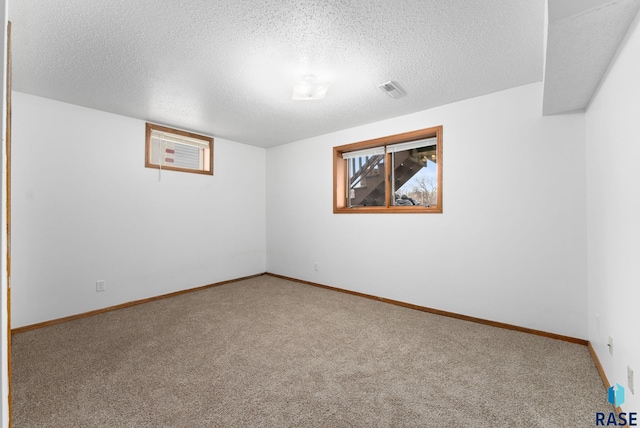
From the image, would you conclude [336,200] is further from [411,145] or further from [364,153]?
[411,145]

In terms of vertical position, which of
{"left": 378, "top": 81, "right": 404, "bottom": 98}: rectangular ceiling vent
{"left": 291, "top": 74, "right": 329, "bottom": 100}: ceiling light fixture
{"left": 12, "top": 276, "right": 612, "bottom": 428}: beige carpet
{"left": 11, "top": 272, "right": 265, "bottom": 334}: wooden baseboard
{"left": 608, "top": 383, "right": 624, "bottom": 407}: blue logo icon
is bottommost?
{"left": 12, "top": 276, "right": 612, "bottom": 428}: beige carpet

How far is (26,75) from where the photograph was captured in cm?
244

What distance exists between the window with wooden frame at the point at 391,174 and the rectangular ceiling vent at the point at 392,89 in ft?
2.24

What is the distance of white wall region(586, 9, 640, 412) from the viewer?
1354 mm

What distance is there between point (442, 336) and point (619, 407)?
45.7 inches


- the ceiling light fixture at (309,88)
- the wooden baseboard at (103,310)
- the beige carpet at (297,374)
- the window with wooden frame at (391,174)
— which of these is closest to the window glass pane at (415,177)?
the window with wooden frame at (391,174)

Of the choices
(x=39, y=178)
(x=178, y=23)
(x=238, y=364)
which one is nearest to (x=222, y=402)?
(x=238, y=364)

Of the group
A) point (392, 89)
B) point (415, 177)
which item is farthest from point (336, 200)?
point (392, 89)

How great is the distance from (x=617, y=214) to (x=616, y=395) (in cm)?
102

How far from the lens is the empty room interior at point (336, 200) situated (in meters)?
1.64

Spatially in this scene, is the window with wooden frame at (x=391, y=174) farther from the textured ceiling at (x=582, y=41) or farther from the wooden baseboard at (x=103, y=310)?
the wooden baseboard at (x=103, y=310)

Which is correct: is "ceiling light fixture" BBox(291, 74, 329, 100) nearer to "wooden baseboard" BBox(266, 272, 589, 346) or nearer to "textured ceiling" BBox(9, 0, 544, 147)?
"textured ceiling" BBox(9, 0, 544, 147)

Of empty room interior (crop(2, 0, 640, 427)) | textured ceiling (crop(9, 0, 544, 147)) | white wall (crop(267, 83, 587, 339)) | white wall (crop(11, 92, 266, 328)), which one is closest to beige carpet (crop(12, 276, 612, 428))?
empty room interior (crop(2, 0, 640, 427))

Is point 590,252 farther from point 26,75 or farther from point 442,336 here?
point 26,75
